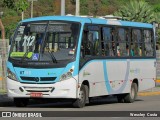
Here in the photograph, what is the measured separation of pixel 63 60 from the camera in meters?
20.4

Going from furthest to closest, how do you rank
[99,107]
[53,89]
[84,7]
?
[84,7] → [99,107] → [53,89]

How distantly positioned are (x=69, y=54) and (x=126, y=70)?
443 centimetres

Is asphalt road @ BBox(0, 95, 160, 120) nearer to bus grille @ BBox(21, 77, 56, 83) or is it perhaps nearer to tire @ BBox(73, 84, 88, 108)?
tire @ BBox(73, 84, 88, 108)

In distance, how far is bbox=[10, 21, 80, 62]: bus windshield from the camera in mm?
20578

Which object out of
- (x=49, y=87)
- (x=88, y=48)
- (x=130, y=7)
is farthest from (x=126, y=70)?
(x=130, y=7)

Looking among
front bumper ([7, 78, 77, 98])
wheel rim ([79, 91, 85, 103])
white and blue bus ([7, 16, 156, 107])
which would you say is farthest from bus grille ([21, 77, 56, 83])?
wheel rim ([79, 91, 85, 103])

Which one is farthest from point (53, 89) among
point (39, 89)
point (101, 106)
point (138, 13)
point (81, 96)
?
point (138, 13)

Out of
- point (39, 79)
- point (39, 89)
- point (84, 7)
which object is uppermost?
point (84, 7)

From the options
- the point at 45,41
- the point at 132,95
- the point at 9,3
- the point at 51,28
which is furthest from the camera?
the point at 9,3

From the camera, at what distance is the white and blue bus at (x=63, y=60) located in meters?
20.4

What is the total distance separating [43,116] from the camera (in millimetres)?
17000

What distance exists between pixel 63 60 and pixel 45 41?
3.10ft

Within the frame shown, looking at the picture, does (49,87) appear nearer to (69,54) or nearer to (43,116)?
(69,54)

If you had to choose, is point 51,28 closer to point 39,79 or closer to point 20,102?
point 39,79
